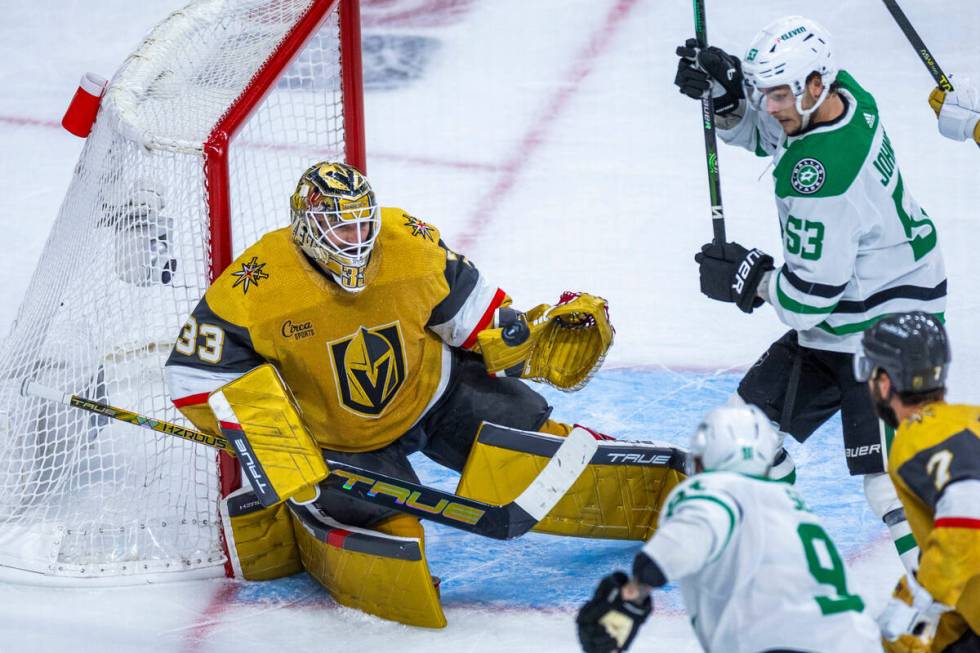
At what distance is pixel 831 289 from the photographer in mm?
3326

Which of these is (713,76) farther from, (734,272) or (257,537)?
(257,537)

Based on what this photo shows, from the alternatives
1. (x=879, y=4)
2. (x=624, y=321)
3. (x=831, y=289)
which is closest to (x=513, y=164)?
(x=624, y=321)

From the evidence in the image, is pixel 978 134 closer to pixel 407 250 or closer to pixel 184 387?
pixel 407 250

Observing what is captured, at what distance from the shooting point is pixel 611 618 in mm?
2297

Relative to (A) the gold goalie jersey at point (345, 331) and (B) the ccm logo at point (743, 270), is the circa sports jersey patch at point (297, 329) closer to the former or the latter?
(A) the gold goalie jersey at point (345, 331)

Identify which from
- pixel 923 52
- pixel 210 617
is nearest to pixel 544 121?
pixel 923 52

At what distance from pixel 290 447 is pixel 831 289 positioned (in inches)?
50.1

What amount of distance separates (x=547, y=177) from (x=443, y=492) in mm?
2826

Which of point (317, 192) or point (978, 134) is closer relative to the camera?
point (317, 192)

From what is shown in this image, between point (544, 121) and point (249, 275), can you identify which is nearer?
point (249, 275)

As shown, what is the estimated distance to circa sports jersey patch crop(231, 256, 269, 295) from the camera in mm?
3500

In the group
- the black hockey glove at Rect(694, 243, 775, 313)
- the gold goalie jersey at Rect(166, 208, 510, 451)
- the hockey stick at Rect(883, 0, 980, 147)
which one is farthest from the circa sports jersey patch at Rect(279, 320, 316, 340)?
the hockey stick at Rect(883, 0, 980, 147)

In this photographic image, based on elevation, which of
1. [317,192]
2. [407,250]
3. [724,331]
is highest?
[317,192]

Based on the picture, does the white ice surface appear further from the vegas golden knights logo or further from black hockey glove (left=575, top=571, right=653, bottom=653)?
black hockey glove (left=575, top=571, right=653, bottom=653)
